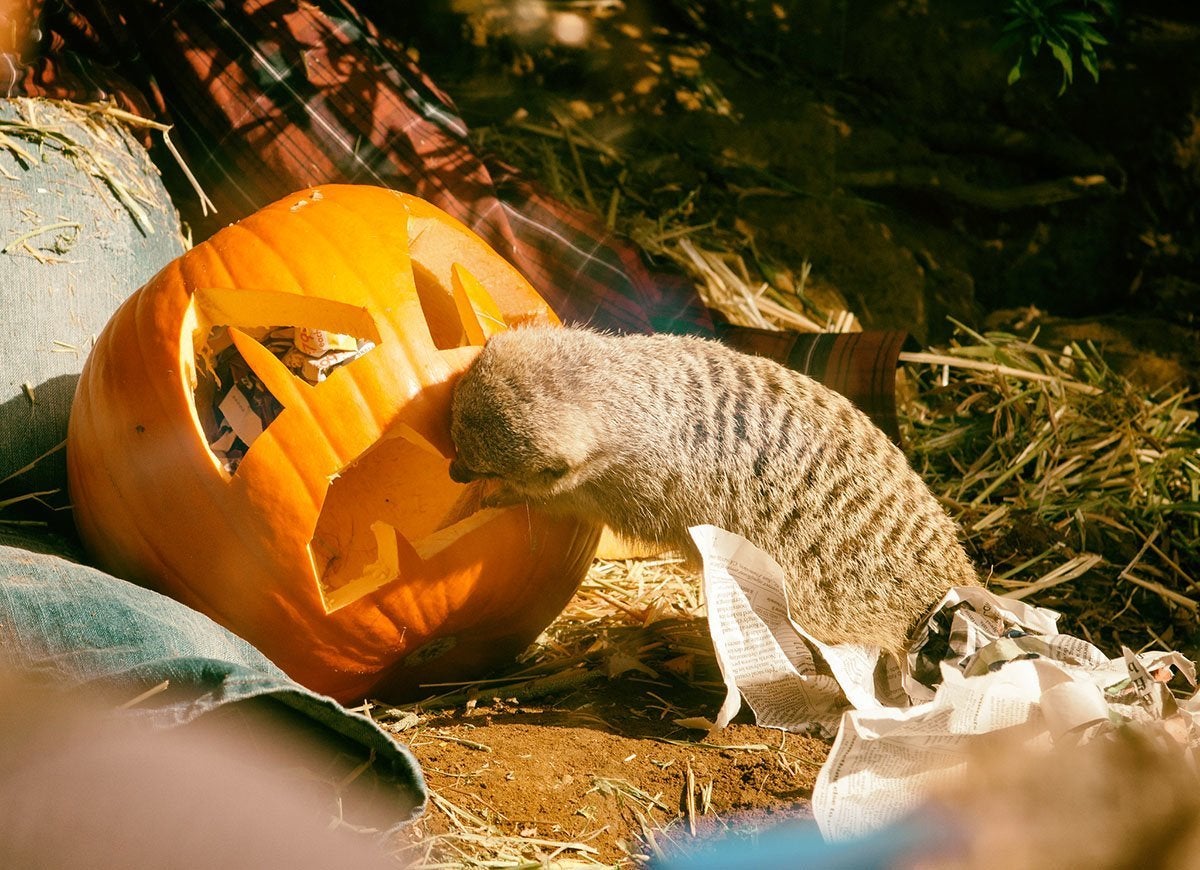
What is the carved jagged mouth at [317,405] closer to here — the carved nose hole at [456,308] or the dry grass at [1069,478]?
the carved nose hole at [456,308]

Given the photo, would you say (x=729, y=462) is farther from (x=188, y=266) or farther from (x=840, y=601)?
(x=188, y=266)

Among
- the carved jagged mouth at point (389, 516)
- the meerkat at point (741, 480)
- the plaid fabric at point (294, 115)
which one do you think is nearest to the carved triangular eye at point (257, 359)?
the carved jagged mouth at point (389, 516)

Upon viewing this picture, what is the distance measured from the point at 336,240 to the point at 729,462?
0.99m

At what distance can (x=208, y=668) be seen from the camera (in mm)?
1661

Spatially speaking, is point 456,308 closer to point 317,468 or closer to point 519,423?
point 519,423

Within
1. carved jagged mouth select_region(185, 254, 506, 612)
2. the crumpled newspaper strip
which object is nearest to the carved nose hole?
carved jagged mouth select_region(185, 254, 506, 612)

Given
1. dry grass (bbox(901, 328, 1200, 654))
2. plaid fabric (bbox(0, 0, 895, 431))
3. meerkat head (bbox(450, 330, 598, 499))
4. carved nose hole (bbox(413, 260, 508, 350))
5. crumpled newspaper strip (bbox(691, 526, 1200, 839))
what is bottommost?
dry grass (bbox(901, 328, 1200, 654))

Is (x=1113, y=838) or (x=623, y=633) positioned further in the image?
(x=623, y=633)

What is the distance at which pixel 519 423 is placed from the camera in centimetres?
233

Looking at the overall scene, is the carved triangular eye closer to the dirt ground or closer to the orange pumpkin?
the orange pumpkin

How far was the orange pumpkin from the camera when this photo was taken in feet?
7.08

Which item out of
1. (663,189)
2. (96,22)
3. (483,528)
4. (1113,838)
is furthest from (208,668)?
(663,189)

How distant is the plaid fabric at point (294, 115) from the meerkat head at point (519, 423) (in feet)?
3.55

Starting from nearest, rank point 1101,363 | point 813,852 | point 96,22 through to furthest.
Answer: point 813,852, point 96,22, point 1101,363
